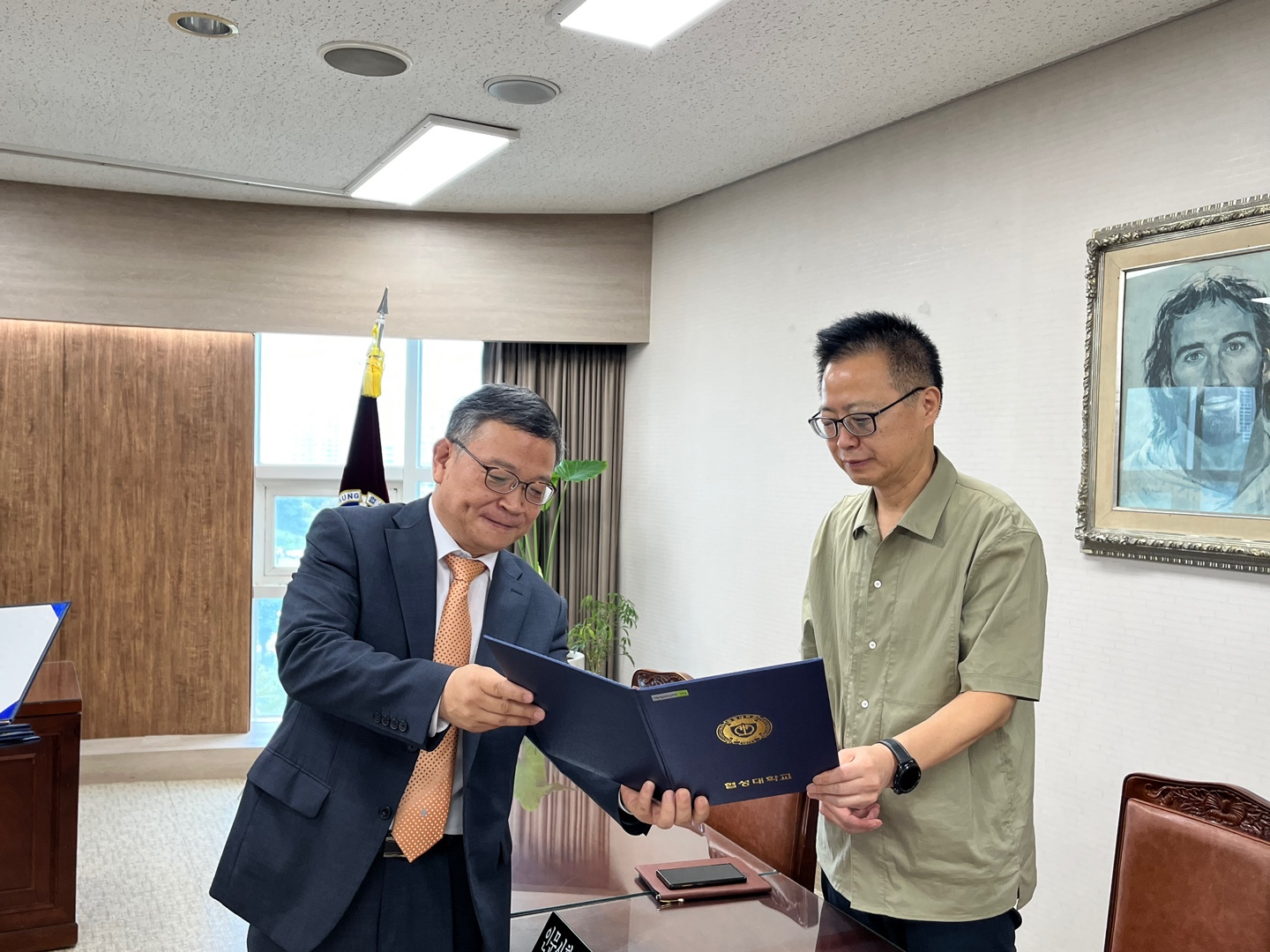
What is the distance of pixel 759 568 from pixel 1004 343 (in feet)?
5.64

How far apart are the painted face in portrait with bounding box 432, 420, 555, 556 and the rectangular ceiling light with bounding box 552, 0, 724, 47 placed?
1834 mm

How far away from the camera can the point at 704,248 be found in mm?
5371

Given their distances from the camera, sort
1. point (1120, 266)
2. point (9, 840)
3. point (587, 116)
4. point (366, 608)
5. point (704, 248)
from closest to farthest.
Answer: point (366, 608) < point (1120, 266) < point (9, 840) < point (587, 116) < point (704, 248)

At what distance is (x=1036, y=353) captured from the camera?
3.48m

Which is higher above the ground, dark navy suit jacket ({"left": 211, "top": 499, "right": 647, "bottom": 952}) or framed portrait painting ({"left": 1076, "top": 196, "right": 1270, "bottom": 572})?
framed portrait painting ({"left": 1076, "top": 196, "right": 1270, "bottom": 572})

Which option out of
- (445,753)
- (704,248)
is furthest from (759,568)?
(445,753)

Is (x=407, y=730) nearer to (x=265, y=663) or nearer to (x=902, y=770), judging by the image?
(x=902, y=770)

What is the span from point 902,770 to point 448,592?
80cm

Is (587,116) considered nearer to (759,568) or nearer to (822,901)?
(759,568)

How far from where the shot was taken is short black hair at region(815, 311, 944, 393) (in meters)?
1.92

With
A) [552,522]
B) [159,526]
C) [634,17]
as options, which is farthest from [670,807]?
[159,526]

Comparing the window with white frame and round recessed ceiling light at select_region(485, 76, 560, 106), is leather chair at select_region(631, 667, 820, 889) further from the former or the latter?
the window with white frame

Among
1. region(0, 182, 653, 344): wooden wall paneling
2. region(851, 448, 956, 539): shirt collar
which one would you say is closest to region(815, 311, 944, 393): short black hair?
region(851, 448, 956, 539): shirt collar

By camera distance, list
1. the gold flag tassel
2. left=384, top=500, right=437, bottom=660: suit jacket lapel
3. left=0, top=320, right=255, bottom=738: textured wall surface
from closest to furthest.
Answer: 1. left=384, top=500, right=437, bottom=660: suit jacket lapel
2. the gold flag tassel
3. left=0, top=320, right=255, bottom=738: textured wall surface
